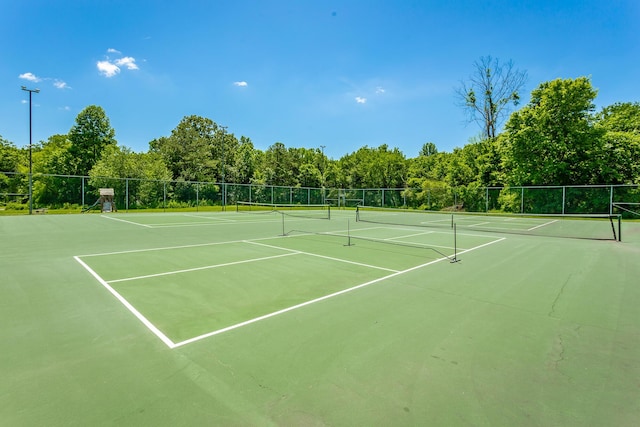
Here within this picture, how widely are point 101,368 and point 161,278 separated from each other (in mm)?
3368

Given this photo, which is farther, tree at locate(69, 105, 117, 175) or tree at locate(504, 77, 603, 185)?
tree at locate(69, 105, 117, 175)

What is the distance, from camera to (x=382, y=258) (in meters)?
8.30

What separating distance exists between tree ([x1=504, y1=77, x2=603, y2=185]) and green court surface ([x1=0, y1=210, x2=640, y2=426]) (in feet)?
83.8

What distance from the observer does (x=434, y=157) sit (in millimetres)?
54344

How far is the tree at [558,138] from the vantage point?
26.8 metres

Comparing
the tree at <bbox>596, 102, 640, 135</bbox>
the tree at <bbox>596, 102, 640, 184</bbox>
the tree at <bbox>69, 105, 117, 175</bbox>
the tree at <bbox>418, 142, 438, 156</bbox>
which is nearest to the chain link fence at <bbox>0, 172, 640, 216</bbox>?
the tree at <bbox>596, 102, 640, 184</bbox>

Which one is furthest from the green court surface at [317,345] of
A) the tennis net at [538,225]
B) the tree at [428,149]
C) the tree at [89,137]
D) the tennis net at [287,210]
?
the tree at [428,149]

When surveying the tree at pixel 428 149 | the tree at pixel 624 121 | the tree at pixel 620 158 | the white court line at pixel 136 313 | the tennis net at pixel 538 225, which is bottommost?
the white court line at pixel 136 313

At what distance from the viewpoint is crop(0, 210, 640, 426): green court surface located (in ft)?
7.86

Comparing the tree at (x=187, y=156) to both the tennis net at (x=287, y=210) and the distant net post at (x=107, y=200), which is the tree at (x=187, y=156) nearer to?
the tennis net at (x=287, y=210)

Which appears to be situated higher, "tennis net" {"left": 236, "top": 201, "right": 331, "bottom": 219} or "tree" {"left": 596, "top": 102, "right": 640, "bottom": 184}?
"tree" {"left": 596, "top": 102, "right": 640, "bottom": 184}

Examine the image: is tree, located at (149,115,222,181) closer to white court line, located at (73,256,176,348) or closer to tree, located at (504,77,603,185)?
tree, located at (504,77,603,185)

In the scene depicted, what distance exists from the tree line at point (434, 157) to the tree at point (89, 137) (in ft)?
0.38

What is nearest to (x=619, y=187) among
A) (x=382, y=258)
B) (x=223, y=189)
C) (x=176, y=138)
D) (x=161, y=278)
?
(x=382, y=258)
